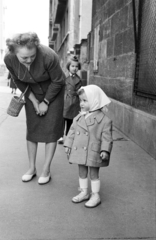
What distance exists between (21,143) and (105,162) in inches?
119

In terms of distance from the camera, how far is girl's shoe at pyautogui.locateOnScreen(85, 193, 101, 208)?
10.5 ft

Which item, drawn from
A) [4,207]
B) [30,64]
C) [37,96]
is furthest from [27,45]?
[4,207]

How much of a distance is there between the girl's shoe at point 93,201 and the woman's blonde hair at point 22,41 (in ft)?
5.27

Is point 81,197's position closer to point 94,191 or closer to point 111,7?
point 94,191

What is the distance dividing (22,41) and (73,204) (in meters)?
1.67

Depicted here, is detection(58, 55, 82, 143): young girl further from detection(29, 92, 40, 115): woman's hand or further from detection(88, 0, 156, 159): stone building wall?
detection(29, 92, 40, 115): woman's hand

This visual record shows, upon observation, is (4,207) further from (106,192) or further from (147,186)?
(147,186)

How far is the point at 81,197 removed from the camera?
10.9 ft

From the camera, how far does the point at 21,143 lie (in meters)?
5.89

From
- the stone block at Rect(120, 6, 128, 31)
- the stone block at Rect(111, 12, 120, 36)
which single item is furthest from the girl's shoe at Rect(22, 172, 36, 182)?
the stone block at Rect(111, 12, 120, 36)

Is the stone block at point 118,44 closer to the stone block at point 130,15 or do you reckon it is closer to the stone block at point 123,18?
the stone block at point 123,18

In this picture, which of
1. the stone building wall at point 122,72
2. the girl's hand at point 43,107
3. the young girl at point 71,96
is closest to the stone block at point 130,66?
the stone building wall at point 122,72

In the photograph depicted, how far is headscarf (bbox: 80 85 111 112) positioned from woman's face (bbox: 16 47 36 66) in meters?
0.66

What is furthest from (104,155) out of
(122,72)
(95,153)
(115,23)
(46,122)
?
(115,23)
